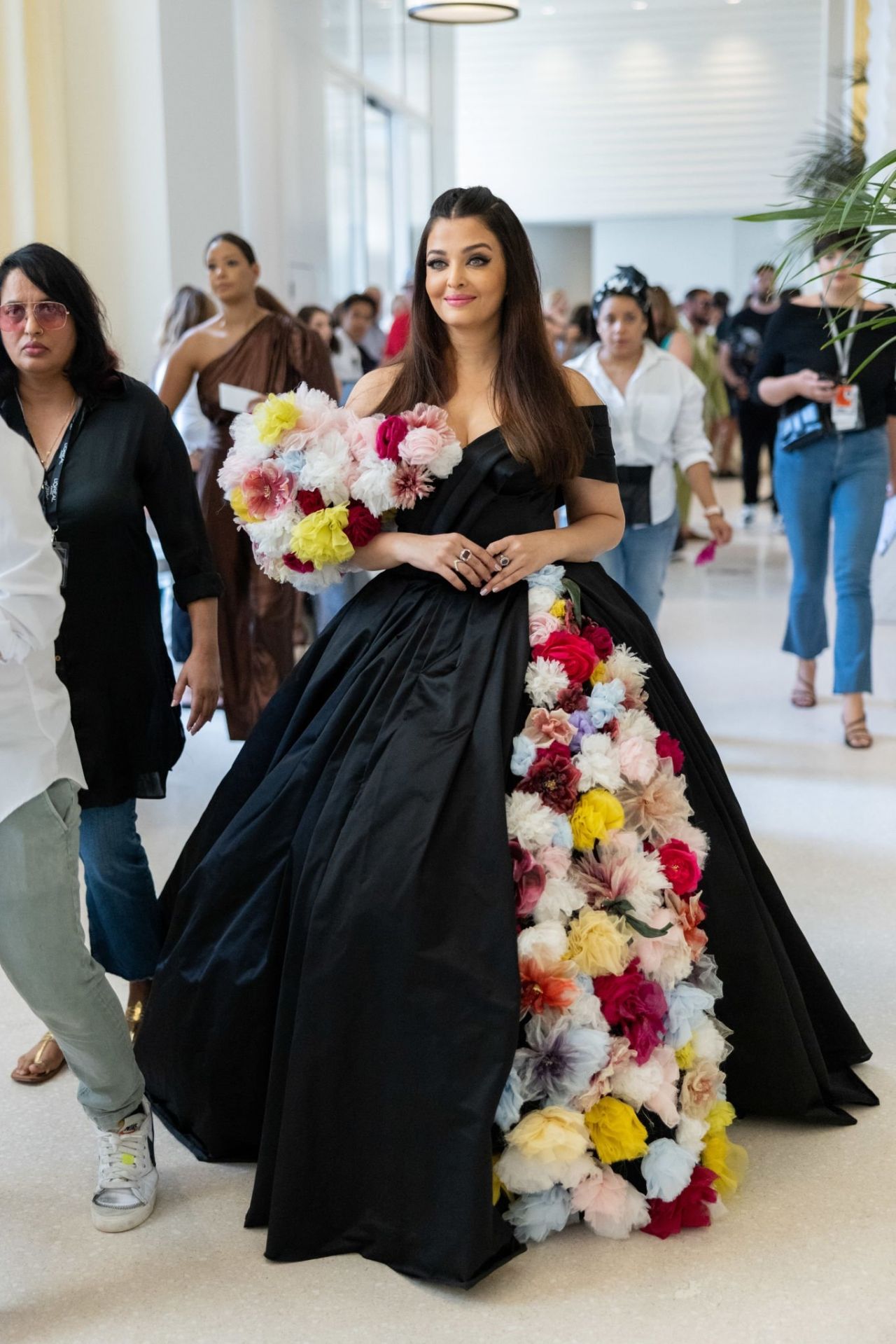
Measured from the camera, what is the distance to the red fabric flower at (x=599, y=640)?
2.50 meters

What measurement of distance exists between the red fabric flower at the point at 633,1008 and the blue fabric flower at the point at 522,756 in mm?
344

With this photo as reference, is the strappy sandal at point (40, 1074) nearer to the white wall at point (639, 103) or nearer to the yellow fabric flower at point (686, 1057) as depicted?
the yellow fabric flower at point (686, 1057)

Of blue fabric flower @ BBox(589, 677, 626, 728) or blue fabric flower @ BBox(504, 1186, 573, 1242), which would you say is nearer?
blue fabric flower @ BBox(504, 1186, 573, 1242)

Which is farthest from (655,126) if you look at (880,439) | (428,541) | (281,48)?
(428,541)

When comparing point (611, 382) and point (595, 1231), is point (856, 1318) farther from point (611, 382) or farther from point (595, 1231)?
point (611, 382)

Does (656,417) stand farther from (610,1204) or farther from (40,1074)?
(610,1204)

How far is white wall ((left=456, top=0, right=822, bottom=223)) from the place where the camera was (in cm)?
1788

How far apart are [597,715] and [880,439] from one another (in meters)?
3.05

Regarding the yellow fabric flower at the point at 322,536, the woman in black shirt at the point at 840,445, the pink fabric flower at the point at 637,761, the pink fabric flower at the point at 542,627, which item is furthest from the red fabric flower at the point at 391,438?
the woman in black shirt at the point at 840,445

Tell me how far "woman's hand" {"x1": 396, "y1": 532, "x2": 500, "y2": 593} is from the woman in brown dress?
228 centimetres

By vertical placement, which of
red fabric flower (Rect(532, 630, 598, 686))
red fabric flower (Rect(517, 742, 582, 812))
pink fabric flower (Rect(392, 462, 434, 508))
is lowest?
red fabric flower (Rect(517, 742, 582, 812))

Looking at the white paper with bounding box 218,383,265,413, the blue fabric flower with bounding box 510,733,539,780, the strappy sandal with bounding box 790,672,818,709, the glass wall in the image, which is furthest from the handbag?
the glass wall

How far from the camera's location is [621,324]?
15.1ft

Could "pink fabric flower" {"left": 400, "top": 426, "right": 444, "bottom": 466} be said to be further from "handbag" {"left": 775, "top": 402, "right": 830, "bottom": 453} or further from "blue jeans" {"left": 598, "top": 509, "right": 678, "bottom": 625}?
"handbag" {"left": 775, "top": 402, "right": 830, "bottom": 453}
